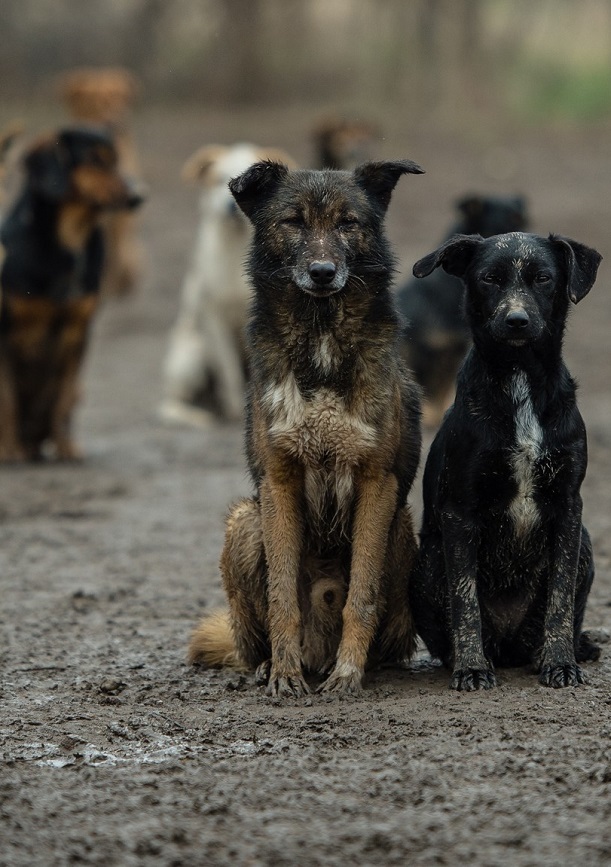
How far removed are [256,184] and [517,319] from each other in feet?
3.89

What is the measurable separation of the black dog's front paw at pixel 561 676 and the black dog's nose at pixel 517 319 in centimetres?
120

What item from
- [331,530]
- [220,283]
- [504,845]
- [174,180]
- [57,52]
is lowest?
[504,845]

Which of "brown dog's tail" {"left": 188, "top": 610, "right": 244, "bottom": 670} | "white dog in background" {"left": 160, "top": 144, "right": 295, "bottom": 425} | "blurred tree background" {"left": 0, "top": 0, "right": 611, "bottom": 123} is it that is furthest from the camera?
"blurred tree background" {"left": 0, "top": 0, "right": 611, "bottom": 123}

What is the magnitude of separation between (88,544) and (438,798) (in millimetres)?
4607

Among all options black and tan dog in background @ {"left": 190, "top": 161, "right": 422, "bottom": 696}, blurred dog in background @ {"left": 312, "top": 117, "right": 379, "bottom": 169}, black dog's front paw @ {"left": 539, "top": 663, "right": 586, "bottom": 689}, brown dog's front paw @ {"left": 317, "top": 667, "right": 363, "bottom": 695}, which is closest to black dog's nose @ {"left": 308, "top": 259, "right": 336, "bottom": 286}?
black and tan dog in background @ {"left": 190, "top": 161, "right": 422, "bottom": 696}

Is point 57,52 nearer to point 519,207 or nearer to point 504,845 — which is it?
point 519,207

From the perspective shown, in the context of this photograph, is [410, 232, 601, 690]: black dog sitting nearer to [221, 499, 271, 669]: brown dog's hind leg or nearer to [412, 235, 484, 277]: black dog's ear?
[412, 235, 484, 277]: black dog's ear

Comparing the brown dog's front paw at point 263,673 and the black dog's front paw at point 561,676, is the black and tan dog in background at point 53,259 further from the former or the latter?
the black dog's front paw at point 561,676

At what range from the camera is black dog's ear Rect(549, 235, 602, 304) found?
4578mm

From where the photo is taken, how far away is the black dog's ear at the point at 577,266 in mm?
4578

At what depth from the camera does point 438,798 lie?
3576 millimetres

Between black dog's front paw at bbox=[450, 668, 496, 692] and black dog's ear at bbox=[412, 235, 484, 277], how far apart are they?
1.40 metres

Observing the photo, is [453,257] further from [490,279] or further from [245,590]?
[245,590]

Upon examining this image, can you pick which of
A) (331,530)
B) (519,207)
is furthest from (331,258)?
(519,207)
